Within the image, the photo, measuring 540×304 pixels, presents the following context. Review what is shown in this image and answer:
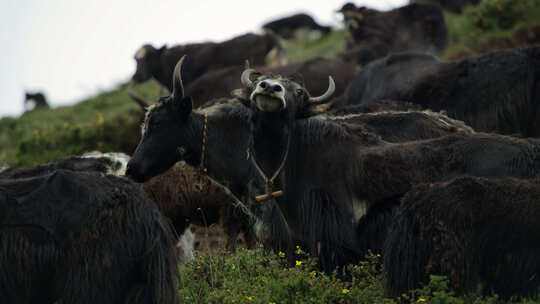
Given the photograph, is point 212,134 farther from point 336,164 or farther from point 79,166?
point 336,164

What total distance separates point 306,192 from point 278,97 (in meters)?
0.83

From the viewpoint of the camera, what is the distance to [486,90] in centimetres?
900

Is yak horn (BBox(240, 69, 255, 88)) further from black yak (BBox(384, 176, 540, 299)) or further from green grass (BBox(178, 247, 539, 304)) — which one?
black yak (BBox(384, 176, 540, 299))

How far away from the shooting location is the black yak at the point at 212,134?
6988 millimetres

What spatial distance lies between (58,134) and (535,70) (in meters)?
9.95

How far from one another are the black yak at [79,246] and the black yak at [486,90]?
4.67 m

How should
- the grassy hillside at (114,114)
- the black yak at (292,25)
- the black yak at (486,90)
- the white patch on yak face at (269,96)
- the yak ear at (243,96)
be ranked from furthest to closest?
the black yak at (292,25) → the grassy hillside at (114,114) → the black yak at (486,90) → the yak ear at (243,96) → the white patch on yak face at (269,96)

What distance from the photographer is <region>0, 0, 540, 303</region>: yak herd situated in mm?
4324

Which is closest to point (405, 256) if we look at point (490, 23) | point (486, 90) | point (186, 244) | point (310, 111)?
point (310, 111)

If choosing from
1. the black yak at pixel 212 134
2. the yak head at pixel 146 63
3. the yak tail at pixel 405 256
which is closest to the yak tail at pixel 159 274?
the yak tail at pixel 405 256

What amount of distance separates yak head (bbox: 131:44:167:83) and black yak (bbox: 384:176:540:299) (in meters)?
12.2

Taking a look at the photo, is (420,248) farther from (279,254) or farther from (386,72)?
(386,72)

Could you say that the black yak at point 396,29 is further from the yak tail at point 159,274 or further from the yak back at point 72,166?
the yak tail at point 159,274

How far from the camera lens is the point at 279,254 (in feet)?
18.2
